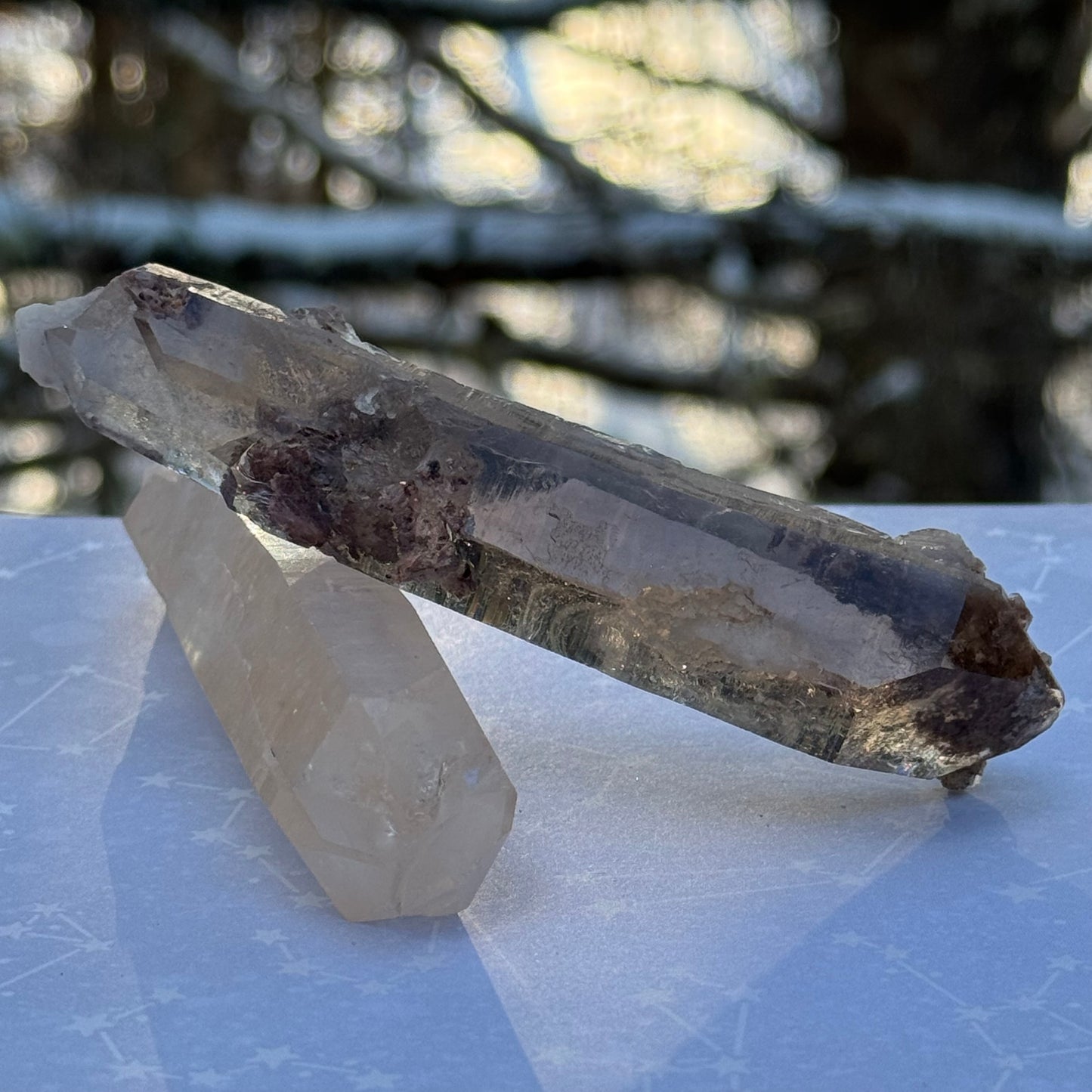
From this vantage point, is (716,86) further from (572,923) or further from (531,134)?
(572,923)

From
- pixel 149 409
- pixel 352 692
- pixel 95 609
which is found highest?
pixel 149 409

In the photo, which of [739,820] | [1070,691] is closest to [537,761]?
→ [739,820]

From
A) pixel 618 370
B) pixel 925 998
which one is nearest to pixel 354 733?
pixel 925 998

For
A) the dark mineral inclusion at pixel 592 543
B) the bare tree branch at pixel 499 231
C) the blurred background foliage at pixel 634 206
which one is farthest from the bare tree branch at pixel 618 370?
the dark mineral inclusion at pixel 592 543

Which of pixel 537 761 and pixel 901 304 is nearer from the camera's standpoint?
pixel 537 761

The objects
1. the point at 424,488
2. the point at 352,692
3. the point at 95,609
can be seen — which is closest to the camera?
the point at 352,692

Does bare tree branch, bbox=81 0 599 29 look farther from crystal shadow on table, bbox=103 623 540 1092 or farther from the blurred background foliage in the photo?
crystal shadow on table, bbox=103 623 540 1092

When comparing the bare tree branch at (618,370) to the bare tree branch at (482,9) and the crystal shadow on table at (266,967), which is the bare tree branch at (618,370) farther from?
the crystal shadow on table at (266,967)

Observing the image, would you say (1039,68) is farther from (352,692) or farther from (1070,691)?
(352,692)
